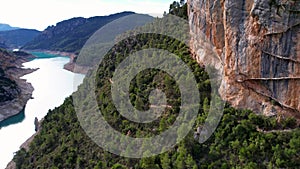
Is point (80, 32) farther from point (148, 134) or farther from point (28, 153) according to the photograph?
Result: point (148, 134)

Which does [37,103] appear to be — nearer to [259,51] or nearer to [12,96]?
[12,96]

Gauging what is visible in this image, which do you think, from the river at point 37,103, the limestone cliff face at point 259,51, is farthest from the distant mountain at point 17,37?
the limestone cliff face at point 259,51

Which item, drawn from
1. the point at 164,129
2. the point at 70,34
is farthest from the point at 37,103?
the point at 70,34

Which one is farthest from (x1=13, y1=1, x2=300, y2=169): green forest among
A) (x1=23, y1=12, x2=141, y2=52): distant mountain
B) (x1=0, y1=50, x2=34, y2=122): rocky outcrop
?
(x1=23, y1=12, x2=141, y2=52): distant mountain

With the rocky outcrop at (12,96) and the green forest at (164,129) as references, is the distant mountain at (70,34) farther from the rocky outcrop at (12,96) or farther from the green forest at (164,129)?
the green forest at (164,129)

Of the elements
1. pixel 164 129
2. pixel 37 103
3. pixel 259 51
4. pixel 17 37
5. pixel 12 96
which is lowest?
pixel 37 103

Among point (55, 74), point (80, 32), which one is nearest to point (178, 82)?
point (55, 74)
